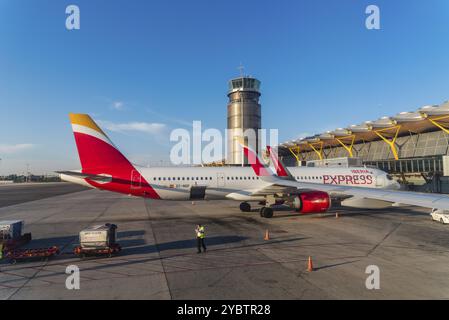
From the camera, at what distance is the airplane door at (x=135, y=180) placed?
22.3 m

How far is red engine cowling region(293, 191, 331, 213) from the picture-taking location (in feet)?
63.9

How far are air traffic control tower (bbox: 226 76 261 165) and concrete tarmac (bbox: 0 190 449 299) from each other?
Answer: 70965 mm

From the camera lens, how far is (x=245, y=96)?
292 ft

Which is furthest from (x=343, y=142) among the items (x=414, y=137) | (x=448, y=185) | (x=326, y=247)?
(x=326, y=247)

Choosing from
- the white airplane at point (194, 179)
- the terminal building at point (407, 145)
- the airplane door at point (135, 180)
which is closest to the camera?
the white airplane at point (194, 179)

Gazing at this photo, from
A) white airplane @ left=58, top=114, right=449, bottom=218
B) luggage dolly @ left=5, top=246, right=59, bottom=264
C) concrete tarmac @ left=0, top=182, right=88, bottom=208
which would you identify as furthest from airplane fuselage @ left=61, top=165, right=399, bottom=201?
concrete tarmac @ left=0, top=182, right=88, bottom=208

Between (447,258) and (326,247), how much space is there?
4505mm

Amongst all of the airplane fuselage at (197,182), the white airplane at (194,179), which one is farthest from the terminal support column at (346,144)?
the airplane fuselage at (197,182)

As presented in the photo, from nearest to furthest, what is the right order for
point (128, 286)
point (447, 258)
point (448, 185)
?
point (128, 286) → point (447, 258) → point (448, 185)

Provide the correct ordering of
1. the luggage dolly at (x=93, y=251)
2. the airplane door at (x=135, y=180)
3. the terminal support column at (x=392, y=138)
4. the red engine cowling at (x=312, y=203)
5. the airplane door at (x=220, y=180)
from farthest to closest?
the terminal support column at (x=392, y=138) < the airplane door at (x=220, y=180) < the airplane door at (x=135, y=180) < the red engine cowling at (x=312, y=203) < the luggage dolly at (x=93, y=251)

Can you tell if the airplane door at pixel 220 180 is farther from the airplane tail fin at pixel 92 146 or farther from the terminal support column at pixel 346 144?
the terminal support column at pixel 346 144

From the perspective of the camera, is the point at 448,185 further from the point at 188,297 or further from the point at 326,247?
the point at 188,297

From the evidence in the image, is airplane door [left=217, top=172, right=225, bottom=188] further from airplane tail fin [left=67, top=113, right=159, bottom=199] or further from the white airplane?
airplane tail fin [left=67, top=113, right=159, bottom=199]

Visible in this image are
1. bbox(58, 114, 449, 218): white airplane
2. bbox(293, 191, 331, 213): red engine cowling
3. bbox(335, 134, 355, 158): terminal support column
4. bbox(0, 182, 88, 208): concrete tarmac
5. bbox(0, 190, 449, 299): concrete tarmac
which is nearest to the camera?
bbox(0, 190, 449, 299): concrete tarmac
